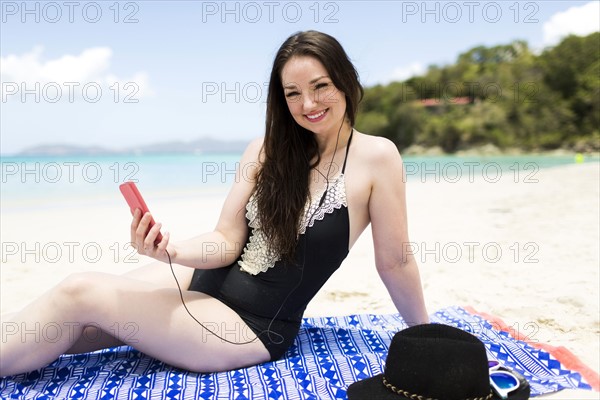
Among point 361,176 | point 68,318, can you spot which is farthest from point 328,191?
point 68,318

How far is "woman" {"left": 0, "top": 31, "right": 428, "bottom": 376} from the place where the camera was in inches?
89.3

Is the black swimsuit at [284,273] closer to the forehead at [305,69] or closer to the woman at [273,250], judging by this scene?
the woman at [273,250]

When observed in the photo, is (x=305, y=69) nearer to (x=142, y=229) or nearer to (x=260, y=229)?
(x=260, y=229)

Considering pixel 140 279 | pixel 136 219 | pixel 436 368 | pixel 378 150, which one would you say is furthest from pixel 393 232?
pixel 140 279

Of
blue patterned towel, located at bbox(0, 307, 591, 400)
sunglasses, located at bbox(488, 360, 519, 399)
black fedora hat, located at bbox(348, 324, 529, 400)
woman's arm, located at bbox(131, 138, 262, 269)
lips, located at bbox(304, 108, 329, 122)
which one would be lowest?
blue patterned towel, located at bbox(0, 307, 591, 400)

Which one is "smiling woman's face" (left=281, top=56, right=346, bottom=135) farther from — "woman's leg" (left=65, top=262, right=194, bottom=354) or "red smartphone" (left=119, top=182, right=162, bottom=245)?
"woman's leg" (left=65, top=262, right=194, bottom=354)

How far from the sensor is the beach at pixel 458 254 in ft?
12.6

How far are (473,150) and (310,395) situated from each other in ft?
163

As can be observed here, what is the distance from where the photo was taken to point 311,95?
238 centimetres

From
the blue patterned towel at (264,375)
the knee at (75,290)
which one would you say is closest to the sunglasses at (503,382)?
the blue patterned towel at (264,375)

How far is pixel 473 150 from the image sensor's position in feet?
161

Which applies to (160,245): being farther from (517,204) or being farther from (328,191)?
(517,204)

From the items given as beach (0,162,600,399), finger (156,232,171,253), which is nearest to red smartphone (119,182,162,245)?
finger (156,232,171,253)

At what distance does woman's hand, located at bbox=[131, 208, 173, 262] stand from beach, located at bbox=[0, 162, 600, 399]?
1.86 meters
